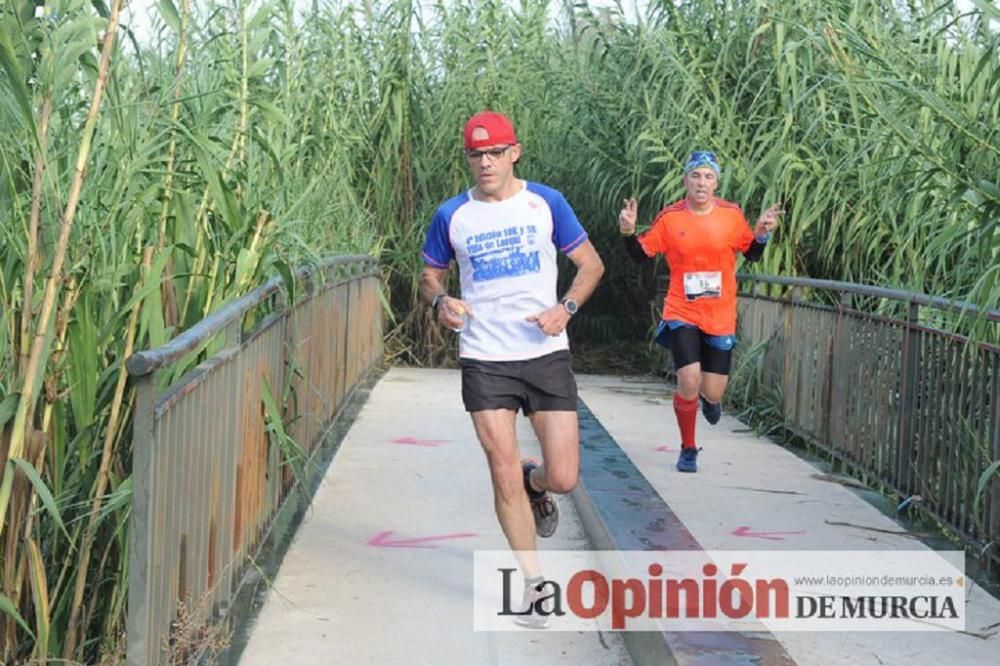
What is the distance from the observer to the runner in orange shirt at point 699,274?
1020 cm

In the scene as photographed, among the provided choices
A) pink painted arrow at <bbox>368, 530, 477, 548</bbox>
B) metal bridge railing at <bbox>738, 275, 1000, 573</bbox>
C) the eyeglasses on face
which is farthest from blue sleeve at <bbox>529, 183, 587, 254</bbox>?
pink painted arrow at <bbox>368, 530, 477, 548</bbox>

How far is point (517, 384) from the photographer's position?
258 inches

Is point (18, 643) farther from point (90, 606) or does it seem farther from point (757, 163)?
point (757, 163)

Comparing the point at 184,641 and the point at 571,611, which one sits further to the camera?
the point at 571,611

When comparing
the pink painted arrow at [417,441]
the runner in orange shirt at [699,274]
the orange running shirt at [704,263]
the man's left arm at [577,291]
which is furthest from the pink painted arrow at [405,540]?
the pink painted arrow at [417,441]

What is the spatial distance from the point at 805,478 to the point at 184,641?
5.74m

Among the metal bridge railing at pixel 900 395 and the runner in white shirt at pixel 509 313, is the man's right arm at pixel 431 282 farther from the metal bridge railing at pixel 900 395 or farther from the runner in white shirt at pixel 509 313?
the metal bridge railing at pixel 900 395

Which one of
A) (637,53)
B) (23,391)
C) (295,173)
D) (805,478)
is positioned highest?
(637,53)

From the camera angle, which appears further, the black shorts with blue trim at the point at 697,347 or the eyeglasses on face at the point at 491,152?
the black shorts with blue trim at the point at 697,347

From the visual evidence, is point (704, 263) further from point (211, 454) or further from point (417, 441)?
point (211, 454)

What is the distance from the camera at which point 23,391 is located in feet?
15.4

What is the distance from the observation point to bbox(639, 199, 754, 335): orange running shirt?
33.6ft

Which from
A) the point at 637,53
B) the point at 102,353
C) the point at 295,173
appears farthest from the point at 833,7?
the point at 102,353

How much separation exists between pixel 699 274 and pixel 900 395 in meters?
1.67
